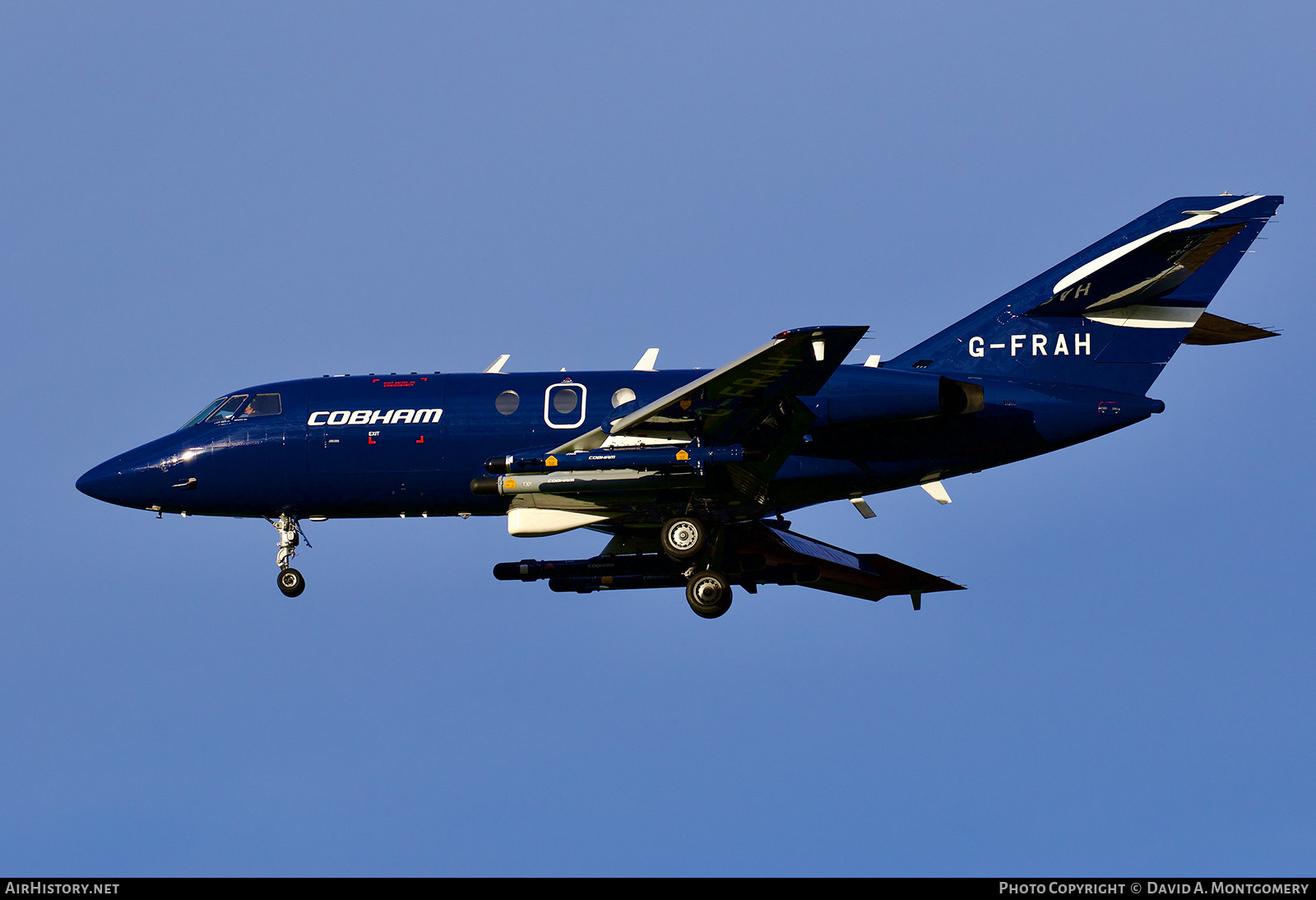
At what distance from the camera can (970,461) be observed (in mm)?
28531

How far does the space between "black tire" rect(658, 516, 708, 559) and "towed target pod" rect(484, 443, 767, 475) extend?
4.69ft

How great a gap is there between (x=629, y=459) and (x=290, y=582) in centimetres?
796

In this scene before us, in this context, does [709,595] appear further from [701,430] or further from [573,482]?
[573,482]

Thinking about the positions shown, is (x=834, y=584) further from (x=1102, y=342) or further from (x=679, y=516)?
(x=1102, y=342)

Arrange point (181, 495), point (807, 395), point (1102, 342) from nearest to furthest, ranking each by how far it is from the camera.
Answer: point (807, 395) → point (1102, 342) → point (181, 495)

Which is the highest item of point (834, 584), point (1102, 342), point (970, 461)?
point (1102, 342)

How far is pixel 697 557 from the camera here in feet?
91.3

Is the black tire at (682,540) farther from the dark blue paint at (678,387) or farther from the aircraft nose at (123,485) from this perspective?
the aircraft nose at (123,485)

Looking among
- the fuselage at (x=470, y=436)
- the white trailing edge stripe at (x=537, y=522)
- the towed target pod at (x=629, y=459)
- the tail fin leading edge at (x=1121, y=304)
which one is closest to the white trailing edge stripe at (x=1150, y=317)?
the tail fin leading edge at (x=1121, y=304)

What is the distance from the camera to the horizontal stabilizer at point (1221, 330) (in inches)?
1133

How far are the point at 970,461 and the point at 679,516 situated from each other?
5423 millimetres

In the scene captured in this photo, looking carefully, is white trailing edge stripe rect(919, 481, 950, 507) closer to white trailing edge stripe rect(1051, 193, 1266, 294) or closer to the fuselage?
the fuselage

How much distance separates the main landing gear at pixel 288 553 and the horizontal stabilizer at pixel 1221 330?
17.3m
